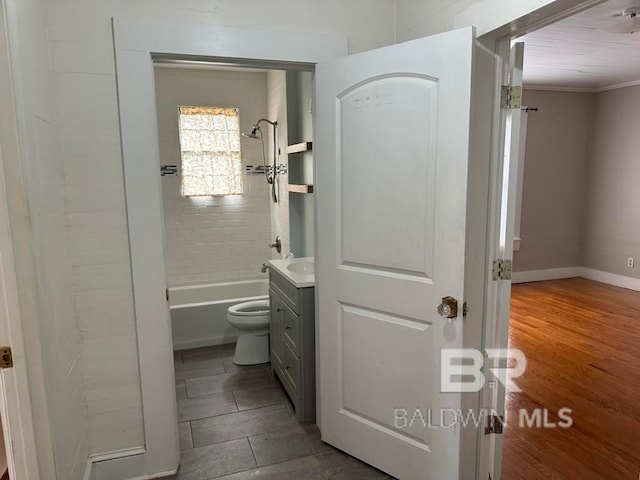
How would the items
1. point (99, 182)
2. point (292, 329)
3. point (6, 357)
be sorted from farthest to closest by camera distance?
point (292, 329), point (99, 182), point (6, 357)

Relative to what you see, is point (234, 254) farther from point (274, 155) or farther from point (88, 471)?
point (88, 471)

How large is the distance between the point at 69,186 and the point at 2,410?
0.93m

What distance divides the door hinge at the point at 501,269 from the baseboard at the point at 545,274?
421cm

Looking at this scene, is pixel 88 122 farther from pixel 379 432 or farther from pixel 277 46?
pixel 379 432

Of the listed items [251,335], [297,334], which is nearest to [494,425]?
[297,334]

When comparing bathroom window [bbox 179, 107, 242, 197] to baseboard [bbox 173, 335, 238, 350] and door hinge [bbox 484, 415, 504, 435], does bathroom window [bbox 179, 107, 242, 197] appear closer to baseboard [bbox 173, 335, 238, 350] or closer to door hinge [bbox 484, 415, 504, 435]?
baseboard [bbox 173, 335, 238, 350]

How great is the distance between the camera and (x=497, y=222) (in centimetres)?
181

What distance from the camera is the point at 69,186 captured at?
1878 mm

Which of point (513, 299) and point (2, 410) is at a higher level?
point (2, 410)

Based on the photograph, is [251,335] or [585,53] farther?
[585,53]

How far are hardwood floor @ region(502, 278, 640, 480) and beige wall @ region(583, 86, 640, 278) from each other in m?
0.72

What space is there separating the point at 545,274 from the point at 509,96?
4818 mm

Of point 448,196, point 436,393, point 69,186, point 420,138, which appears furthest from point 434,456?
point 69,186

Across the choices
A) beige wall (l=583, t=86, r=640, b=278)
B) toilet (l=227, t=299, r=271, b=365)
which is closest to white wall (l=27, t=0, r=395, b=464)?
toilet (l=227, t=299, r=271, b=365)
